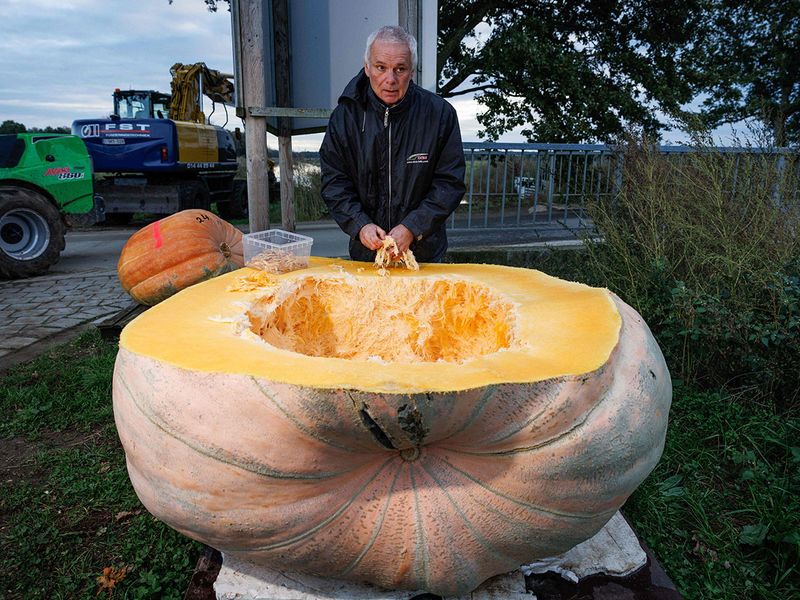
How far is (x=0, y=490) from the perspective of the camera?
247 centimetres

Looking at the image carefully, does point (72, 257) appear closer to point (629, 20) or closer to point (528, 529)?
point (528, 529)

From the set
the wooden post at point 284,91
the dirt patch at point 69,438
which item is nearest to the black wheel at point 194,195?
the wooden post at point 284,91

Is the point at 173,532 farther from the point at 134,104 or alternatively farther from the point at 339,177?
the point at 134,104

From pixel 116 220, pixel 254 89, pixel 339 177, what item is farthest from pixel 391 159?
pixel 116 220

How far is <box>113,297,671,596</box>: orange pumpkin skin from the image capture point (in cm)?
121

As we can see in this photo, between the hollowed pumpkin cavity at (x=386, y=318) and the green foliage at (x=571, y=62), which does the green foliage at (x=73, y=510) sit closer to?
the hollowed pumpkin cavity at (x=386, y=318)

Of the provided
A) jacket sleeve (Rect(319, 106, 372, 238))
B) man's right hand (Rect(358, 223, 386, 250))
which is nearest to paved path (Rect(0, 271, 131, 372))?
jacket sleeve (Rect(319, 106, 372, 238))

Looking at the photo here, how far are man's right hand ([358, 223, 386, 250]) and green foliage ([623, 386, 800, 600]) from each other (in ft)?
4.70

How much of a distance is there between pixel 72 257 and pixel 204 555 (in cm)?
755

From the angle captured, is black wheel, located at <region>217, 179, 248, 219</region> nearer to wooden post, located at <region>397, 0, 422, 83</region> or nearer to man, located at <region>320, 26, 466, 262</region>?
wooden post, located at <region>397, 0, 422, 83</region>

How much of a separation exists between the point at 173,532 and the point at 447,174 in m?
1.93

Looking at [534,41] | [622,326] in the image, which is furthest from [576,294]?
[534,41]

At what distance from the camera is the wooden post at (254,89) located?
4117mm

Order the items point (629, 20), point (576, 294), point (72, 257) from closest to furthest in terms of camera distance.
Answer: point (576, 294)
point (72, 257)
point (629, 20)
